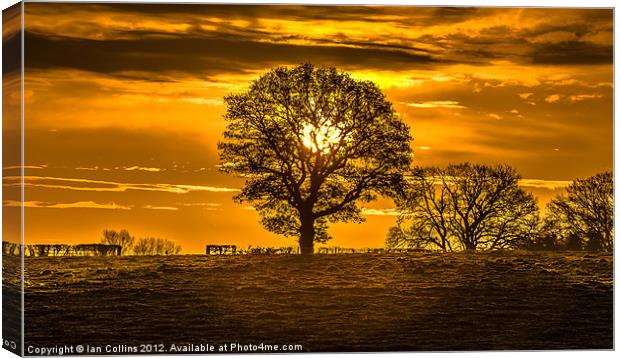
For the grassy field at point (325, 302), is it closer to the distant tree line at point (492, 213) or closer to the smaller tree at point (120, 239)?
the smaller tree at point (120, 239)

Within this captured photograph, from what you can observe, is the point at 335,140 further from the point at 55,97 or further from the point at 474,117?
the point at 55,97

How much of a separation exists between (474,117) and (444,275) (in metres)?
2.55

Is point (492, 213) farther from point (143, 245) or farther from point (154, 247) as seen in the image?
point (143, 245)

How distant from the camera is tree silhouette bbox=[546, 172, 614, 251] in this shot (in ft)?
68.7

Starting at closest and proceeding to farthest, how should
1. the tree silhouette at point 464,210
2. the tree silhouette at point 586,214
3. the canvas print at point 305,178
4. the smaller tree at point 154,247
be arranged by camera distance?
the canvas print at point 305,178, the smaller tree at point 154,247, the tree silhouette at point 464,210, the tree silhouette at point 586,214

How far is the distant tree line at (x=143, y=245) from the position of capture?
19766 mm

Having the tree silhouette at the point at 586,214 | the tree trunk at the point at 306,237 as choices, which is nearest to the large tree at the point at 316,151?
the tree trunk at the point at 306,237

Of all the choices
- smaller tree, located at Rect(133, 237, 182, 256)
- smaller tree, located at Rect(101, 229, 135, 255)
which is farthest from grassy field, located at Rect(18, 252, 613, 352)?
smaller tree, located at Rect(101, 229, 135, 255)

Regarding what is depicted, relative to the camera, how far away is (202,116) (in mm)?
20125

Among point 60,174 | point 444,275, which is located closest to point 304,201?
point 444,275

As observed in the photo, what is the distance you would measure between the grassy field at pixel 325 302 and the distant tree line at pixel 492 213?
1.39ft

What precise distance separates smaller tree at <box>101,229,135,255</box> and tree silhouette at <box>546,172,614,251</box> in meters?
6.72

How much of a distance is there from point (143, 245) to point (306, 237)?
2622mm

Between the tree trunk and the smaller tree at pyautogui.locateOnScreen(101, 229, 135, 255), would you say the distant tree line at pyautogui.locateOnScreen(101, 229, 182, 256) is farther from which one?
the tree trunk
